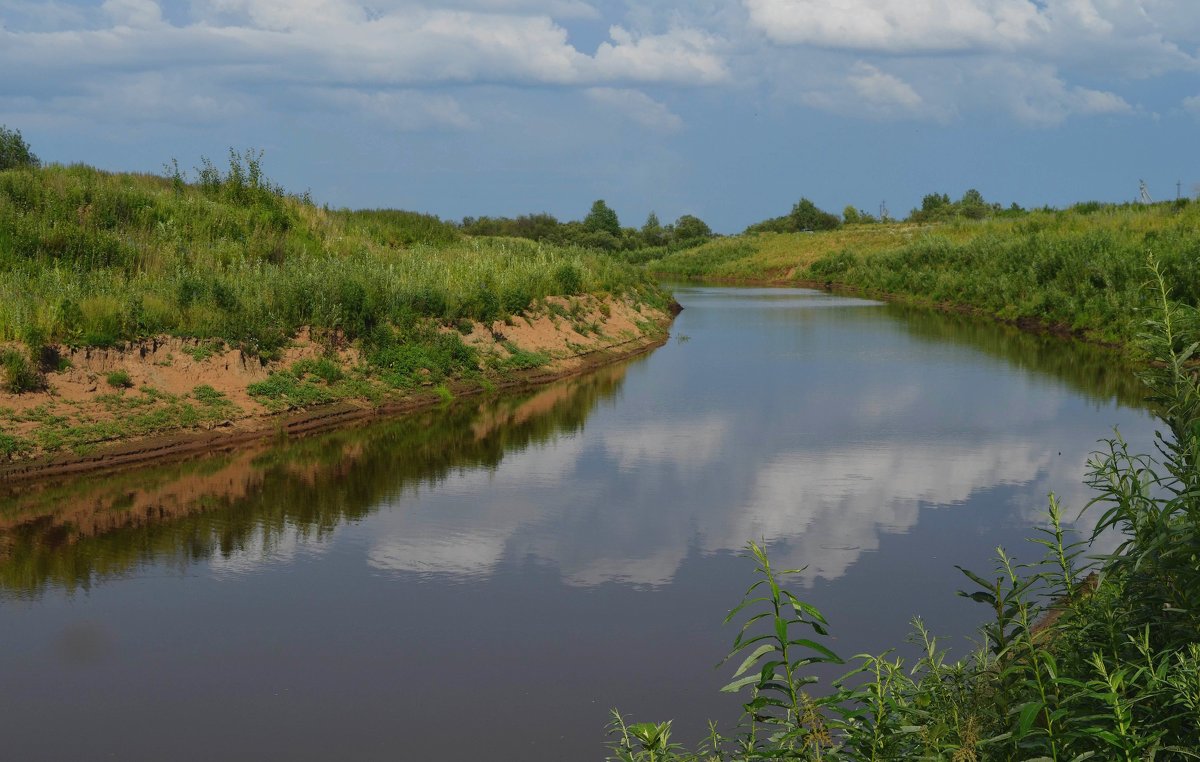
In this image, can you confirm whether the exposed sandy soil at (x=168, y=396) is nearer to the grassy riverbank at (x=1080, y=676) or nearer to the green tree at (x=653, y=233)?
the grassy riverbank at (x=1080, y=676)

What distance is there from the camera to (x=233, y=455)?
16297 millimetres

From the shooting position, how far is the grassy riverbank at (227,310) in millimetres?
16344

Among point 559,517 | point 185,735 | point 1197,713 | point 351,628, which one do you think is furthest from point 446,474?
point 1197,713

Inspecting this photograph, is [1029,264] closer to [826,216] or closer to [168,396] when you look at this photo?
[168,396]

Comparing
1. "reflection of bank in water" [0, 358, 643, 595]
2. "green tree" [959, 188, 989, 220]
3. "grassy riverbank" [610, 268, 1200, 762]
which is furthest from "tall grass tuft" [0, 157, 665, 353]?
"green tree" [959, 188, 989, 220]

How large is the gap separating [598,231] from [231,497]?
93.3 m

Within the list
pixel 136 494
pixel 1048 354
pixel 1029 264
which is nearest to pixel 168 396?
pixel 136 494

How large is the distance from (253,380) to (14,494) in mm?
5091

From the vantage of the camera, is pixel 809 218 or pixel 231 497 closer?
pixel 231 497

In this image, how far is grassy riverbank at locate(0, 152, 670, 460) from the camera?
16344mm

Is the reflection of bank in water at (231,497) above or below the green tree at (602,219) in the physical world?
below

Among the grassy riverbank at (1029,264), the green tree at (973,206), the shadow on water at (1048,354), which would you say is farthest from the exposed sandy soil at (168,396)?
the green tree at (973,206)

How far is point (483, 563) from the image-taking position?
11.2 meters

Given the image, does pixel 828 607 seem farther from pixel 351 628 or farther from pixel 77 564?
pixel 77 564
